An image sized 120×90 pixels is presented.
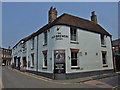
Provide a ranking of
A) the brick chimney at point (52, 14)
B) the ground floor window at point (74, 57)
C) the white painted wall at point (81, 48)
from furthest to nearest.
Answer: the brick chimney at point (52, 14) < the ground floor window at point (74, 57) < the white painted wall at point (81, 48)

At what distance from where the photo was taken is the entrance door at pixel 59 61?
12645mm

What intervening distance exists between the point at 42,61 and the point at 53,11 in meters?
7.62

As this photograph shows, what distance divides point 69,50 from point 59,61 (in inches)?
72.1

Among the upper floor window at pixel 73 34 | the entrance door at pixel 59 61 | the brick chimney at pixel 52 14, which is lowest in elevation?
the entrance door at pixel 59 61

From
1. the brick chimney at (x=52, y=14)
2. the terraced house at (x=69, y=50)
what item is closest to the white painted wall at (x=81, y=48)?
the terraced house at (x=69, y=50)

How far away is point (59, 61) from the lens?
1281 centimetres

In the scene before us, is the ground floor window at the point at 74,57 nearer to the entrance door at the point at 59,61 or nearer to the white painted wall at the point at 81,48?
the white painted wall at the point at 81,48

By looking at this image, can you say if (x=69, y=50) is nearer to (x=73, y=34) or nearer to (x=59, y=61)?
(x=59, y=61)

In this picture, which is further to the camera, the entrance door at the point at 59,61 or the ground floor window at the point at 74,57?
the ground floor window at the point at 74,57

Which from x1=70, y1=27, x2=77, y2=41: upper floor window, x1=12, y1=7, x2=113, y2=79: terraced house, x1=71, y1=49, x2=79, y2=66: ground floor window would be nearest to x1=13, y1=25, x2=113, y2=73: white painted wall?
x1=12, y1=7, x2=113, y2=79: terraced house

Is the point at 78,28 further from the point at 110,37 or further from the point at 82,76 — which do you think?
the point at 110,37

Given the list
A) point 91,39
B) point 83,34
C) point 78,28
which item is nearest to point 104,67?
point 91,39

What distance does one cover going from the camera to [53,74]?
12680mm

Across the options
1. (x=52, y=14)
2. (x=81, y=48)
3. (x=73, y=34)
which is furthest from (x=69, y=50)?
(x=52, y=14)
